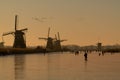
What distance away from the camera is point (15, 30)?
481 ft

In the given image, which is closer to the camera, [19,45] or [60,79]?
[60,79]

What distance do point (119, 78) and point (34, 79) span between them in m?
7.51

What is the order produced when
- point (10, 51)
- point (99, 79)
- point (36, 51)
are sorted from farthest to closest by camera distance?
point (36, 51) < point (10, 51) < point (99, 79)

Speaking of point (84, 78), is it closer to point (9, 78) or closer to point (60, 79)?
point (60, 79)

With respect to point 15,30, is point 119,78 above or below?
below

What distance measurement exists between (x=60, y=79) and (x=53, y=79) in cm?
64

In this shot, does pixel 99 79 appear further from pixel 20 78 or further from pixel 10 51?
pixel 10 51

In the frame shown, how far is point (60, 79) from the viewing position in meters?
35.1

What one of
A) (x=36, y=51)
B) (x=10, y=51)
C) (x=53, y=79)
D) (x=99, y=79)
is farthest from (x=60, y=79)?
(x=36, y=51)

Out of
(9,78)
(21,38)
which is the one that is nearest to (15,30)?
(21,38)

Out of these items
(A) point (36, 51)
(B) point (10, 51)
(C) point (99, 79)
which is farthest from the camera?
(A) point (36, 51)

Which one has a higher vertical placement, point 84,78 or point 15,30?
point 15,30

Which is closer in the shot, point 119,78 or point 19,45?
point 119,78

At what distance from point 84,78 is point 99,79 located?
1439 millimetres
